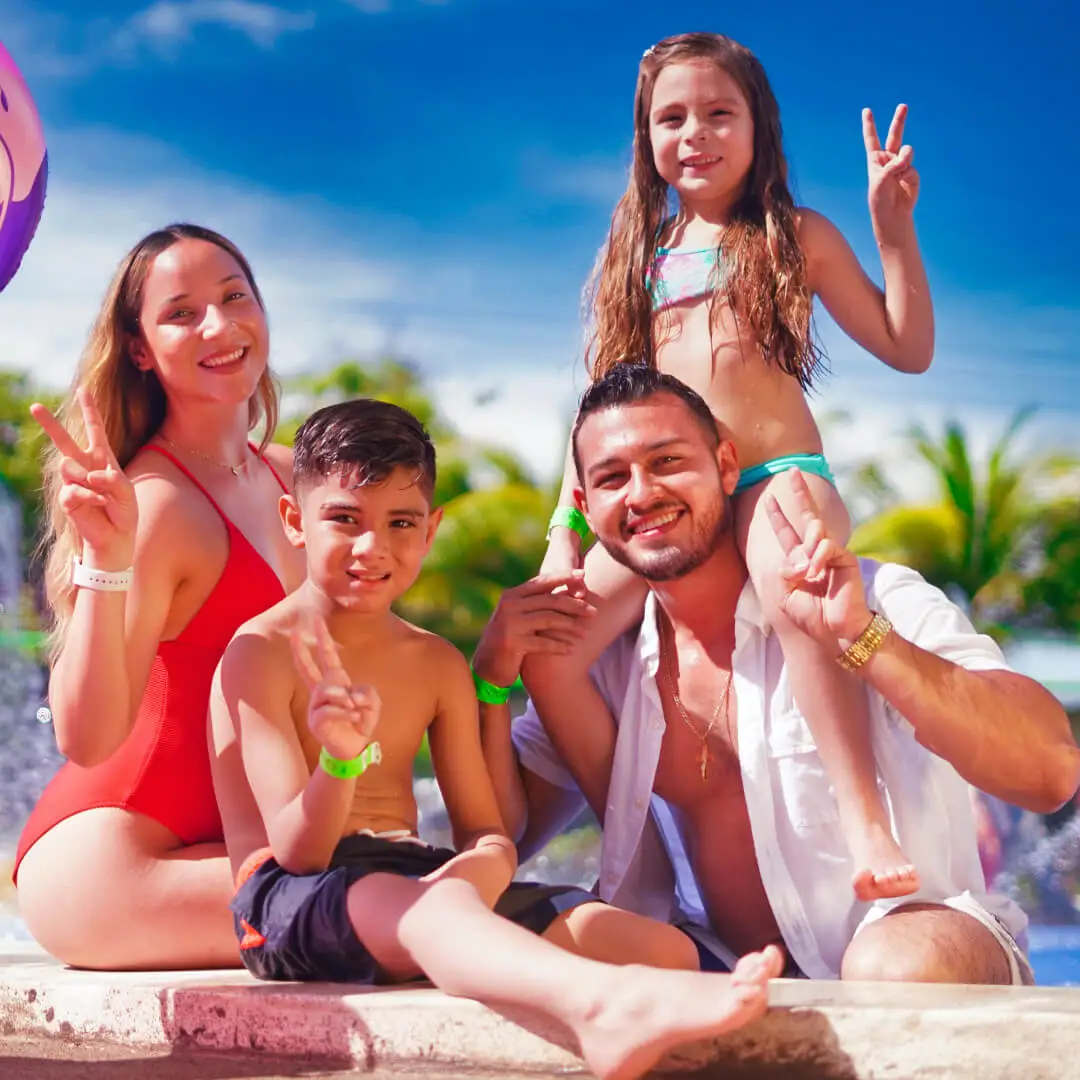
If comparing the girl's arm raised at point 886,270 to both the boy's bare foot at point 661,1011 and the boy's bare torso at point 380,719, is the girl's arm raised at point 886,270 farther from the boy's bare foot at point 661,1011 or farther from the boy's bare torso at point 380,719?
the boy's bare foot at point 661,1011

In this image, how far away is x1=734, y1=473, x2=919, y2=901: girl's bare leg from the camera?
2.67m

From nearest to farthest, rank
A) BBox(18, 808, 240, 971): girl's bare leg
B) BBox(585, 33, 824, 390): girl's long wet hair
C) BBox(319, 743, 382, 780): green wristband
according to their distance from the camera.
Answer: BBox(319, 743, 382, 780): green wristband < BBox(18, 808, 240, 971): girl's bare leg < BBox(585, 33, 824, 390): girl's long wet hair

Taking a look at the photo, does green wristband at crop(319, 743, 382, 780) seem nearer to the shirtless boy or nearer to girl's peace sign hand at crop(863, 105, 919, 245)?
the shirtless boy

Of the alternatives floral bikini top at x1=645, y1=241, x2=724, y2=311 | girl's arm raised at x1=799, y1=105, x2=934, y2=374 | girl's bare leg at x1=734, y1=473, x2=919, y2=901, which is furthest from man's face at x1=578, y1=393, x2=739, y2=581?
girl's arm raised at x1=799, y1=105, x2=934, y2=374

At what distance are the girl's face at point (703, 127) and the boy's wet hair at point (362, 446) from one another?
1123 mm

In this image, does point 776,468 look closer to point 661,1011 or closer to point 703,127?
point 703,127

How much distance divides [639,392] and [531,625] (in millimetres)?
578

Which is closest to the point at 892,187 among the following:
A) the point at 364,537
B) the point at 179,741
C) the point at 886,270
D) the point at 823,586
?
the point at 886,270

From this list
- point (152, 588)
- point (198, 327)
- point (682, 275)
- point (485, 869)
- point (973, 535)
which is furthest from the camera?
point (973, 535)

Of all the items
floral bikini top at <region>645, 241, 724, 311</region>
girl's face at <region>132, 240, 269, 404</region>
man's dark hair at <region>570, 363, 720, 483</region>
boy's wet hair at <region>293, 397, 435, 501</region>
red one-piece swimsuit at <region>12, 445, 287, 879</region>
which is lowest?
red one-piece swimsuit at <region>12, 445, 287, 879</region>

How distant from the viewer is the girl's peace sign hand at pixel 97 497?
2680mm

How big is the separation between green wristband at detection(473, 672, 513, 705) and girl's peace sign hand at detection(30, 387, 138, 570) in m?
0.85

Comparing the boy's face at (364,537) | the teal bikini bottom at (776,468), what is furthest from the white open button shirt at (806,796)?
the boy's face at (364,537)

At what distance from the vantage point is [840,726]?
9.52 ft
